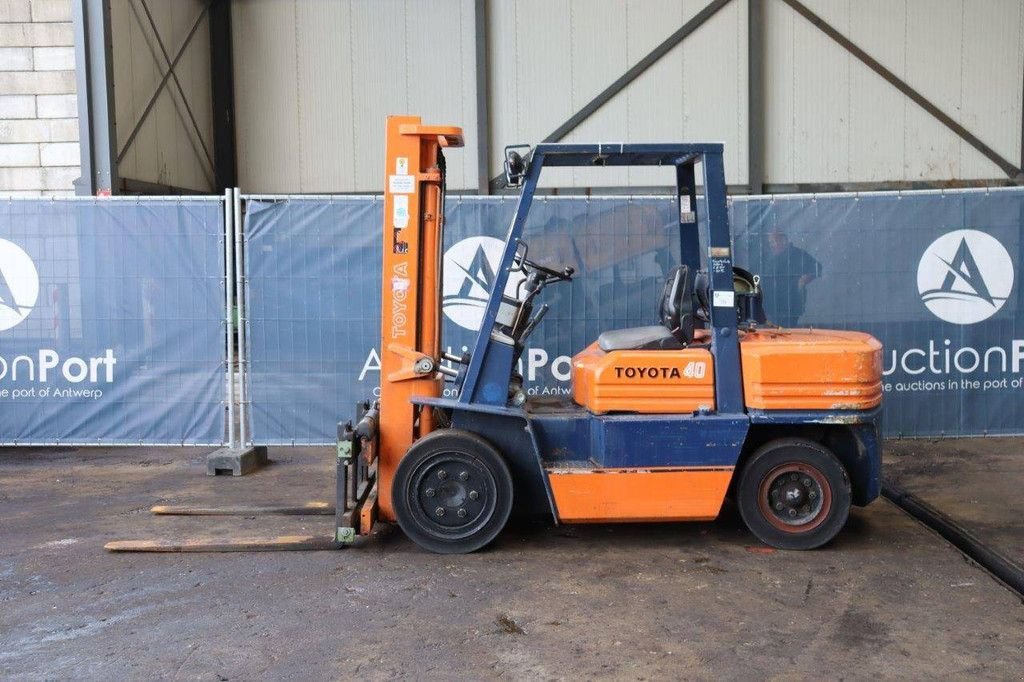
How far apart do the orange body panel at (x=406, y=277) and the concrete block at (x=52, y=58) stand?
8.69 metres

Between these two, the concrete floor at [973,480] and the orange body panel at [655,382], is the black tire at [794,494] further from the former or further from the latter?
the concrete floor at [973,480]

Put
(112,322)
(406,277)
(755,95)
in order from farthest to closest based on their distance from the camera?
(755,95)
(112,322)
(406,277)

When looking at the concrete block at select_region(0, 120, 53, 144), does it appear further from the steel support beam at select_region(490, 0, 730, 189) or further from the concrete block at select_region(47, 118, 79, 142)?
the steel support beam at select_region(490, 0, 730, 189)

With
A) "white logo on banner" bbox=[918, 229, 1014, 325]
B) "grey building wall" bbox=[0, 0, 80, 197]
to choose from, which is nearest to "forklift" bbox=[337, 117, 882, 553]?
"white logo on banner" bbox=[918, 229, 1014, 325]

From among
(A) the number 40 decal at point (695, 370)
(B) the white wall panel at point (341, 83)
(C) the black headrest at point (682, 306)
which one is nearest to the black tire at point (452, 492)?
(A) the number 40 decal at point (695, 370)

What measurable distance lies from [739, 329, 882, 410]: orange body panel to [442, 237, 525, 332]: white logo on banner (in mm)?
2950

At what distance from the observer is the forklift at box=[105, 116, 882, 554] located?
5230 mm

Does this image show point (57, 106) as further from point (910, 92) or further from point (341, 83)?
point (910, 92)

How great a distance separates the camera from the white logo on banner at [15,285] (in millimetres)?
7906

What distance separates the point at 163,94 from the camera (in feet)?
41.8

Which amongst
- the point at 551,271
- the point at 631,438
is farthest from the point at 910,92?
the point at 631,438

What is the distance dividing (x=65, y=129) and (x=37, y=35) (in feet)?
4.20

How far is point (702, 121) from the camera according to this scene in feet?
45.5

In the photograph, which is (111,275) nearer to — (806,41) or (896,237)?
(896,237)
